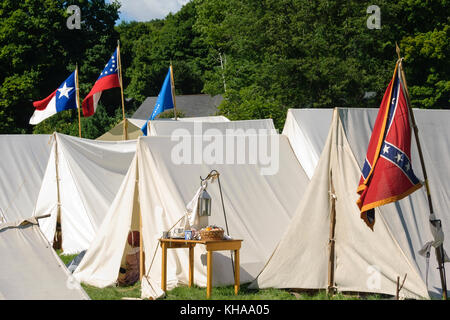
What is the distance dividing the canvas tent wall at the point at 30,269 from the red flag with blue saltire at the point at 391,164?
272 cm

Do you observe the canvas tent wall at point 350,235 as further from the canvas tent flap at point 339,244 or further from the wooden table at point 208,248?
the wooden table at point 208,248

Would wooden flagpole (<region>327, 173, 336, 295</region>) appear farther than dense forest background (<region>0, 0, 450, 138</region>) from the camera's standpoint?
No

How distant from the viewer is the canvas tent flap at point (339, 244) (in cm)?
682

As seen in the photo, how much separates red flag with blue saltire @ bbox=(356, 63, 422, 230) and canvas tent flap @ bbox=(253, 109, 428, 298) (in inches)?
34.6

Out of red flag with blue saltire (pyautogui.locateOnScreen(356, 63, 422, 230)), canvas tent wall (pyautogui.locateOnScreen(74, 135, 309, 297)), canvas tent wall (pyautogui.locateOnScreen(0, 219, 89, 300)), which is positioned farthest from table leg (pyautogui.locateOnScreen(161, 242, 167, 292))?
red flag with blue saltire (pyautogui.locateOnScreen(356, 63, 422, 230))

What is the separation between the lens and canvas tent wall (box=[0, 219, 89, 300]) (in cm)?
553

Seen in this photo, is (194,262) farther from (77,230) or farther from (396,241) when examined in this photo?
(77,230)

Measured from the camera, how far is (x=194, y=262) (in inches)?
307

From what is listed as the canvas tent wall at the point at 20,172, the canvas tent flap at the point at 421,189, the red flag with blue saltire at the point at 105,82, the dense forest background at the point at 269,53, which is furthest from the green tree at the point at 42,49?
the canvas tent flap at the point at 421,189

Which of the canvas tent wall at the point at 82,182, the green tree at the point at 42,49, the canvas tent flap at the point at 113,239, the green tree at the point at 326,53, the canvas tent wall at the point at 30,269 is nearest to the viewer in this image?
the canvas tent wall at the point at 30,269

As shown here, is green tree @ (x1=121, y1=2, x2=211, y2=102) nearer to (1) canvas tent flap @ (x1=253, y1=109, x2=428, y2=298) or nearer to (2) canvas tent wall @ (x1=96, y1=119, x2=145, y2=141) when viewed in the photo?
(2) canvas tent wall @ (x1=96, y1=119, x2=145, y2=141)

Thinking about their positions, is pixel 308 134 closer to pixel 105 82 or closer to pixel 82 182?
pixel 82 182

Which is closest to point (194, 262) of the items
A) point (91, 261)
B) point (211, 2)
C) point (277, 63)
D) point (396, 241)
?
point (91, 261)

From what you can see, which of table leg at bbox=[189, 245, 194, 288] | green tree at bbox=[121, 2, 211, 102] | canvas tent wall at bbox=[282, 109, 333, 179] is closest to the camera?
table leg at bbox=[189, 245, 194, 288]
